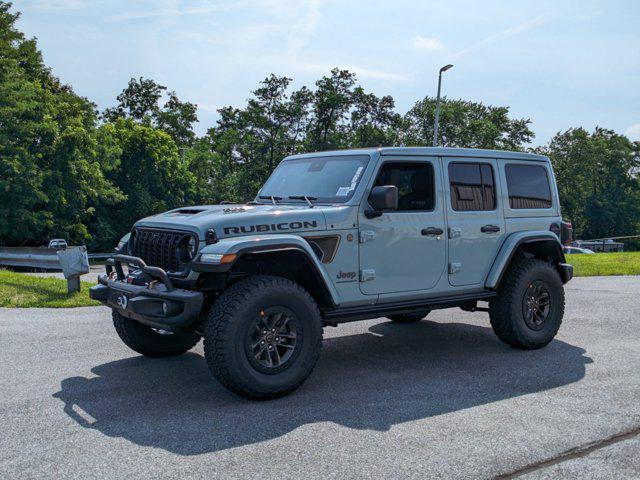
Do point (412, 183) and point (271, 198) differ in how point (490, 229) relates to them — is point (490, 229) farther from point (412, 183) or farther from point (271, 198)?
point (271, 198)

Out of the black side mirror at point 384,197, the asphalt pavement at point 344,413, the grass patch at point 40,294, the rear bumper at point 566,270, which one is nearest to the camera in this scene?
the asphalt pavement at point 344,413

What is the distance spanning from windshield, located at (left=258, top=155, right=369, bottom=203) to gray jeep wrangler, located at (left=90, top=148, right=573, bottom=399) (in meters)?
0.01

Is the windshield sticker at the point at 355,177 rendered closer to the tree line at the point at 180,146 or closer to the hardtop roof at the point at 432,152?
the hardtop roof at the point at 432,152

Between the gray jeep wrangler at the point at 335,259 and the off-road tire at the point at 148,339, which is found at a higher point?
the gray jeep wrangler at the point at 335,259

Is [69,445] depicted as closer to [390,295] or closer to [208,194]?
[390,295]

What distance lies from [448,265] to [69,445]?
3.65 metres

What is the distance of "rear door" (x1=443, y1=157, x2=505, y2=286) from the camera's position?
6258 millimetres

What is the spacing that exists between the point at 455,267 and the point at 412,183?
0.90m

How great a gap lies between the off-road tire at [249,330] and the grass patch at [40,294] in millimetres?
5449

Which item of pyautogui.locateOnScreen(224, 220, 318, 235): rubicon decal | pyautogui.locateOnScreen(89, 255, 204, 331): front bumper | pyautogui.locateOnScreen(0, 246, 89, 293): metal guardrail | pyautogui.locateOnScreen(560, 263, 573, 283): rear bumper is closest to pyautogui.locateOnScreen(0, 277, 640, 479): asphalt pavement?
pyautogui.locateOnScreen(89, 255, 204, 331): front bumper

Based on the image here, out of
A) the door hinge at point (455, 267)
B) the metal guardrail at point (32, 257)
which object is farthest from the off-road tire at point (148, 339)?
the metal guardrail at point (32, 257)

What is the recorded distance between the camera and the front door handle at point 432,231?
19.6ft

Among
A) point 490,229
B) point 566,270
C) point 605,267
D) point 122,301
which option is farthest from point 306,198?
point 605,267

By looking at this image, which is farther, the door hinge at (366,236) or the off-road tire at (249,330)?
the door hinge at (366,236)
